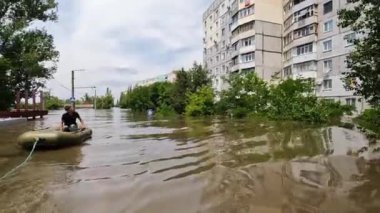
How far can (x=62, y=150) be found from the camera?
15398mm

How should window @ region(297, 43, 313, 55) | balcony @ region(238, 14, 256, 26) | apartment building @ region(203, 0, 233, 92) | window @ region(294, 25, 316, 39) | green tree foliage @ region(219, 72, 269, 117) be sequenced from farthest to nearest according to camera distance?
apartment building @ region(203, 0, 233, 92) < balcony @ region(238, 14, 256, 26) < window @ region(297, 43, 313, 55) < window @ region(294, 25, 316, 39) < green tree foliage @ region(219, 72, 269, 117)

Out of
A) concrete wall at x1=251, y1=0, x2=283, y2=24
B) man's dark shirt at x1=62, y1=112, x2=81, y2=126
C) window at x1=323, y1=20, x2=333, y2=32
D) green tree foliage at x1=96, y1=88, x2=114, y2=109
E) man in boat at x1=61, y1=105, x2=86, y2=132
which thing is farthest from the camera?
green tree foliage at x1=96, y1=88, x2=114, y2=109

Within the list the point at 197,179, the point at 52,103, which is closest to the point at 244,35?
the point at 197,179

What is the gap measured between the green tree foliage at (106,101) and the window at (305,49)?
Result: 4085 inches

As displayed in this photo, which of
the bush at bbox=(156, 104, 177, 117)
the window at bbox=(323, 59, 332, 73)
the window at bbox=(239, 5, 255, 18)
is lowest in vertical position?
the bush at bbox=(156, 104, 177, 117)

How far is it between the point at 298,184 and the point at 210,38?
3179 inches

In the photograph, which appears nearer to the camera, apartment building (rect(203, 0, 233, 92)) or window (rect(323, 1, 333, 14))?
window (rect(323, 1, 333, 14))

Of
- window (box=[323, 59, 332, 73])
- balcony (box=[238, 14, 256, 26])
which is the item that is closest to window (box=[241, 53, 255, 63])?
balcony (box=[238, 14, 256, 26])

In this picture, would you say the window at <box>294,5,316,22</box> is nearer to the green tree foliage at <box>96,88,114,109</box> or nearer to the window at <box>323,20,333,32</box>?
the window at <box>323,20,333,32</box>

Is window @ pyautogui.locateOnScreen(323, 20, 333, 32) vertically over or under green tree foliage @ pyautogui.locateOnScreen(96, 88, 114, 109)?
over

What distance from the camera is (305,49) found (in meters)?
55.0

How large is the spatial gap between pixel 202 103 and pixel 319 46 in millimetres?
15764

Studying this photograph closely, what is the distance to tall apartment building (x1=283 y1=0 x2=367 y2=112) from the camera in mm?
48531

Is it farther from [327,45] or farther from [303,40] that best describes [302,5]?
[327,45]
